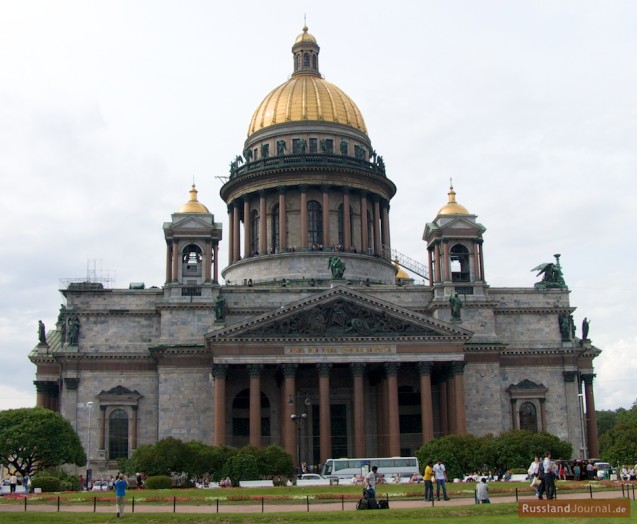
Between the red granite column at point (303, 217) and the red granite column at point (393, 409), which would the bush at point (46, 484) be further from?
the red granite column at point (303, 217)

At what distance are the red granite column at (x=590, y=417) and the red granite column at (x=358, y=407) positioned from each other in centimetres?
2342

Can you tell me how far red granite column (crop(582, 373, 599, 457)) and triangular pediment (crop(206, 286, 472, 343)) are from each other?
1702cm

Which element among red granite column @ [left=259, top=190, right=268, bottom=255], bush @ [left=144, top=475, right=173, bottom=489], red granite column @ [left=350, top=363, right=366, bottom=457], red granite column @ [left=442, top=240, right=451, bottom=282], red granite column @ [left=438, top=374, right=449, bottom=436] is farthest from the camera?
red granite column @ [left=259, top=190, right=268, bottom=255]

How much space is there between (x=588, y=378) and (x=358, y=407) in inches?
965

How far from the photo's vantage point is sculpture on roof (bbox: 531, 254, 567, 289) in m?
88.3

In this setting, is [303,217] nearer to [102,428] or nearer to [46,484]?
[102,428]

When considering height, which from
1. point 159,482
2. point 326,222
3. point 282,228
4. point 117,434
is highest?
point 326,222

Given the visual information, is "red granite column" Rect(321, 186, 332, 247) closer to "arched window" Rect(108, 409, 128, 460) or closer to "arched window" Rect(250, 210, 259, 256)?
"arched window" Rect(250, 210, 259, 256)

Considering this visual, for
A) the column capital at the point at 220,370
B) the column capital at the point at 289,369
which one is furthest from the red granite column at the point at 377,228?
the column capital at the point at 220,370

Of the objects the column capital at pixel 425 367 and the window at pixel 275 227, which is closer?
the column capital at pixel 425 367

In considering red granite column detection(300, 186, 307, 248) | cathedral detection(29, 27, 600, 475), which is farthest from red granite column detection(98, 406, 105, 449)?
red granite column detection(300, 186, 307, 248)

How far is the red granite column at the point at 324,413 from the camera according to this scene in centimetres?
7550

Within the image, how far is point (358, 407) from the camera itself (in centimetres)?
7675

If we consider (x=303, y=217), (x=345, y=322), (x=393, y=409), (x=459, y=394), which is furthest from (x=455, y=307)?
(x=303, y=217)
